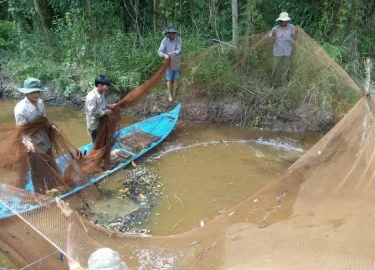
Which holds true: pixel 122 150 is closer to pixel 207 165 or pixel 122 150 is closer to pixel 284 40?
pixel 207 165

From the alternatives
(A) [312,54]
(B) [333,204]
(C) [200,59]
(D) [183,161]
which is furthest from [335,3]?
(B) [333,204]

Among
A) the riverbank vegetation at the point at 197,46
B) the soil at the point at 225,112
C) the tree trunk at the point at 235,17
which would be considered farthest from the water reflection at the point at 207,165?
the tree trunk at the point at 235,17

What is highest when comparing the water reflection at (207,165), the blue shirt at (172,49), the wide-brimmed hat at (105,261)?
the wide-brimmed hat at (105,261)

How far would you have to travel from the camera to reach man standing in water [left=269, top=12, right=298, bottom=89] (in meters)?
7.80

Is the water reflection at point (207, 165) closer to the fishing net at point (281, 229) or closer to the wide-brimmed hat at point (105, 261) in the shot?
the fishing net at point (281, 229)

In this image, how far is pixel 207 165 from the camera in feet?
24.4

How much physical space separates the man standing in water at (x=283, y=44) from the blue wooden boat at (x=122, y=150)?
2.05 metres

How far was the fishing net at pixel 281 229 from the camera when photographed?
3.59 meters

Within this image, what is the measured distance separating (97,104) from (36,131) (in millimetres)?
1006

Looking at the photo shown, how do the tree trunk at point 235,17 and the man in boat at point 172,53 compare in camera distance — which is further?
the tree trunk at point 235,17

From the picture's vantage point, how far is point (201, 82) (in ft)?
29.3

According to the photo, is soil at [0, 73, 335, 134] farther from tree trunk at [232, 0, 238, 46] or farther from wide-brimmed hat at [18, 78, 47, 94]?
wide-brimmed hat at [18, 78, 47, 94]

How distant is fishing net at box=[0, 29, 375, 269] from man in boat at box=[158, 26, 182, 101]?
4194 mm

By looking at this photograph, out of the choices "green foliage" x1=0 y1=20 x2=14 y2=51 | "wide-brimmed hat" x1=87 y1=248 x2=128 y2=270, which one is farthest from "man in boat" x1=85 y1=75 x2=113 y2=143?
"green foliage" x1=0 y1=20 x2=14 y2=51
